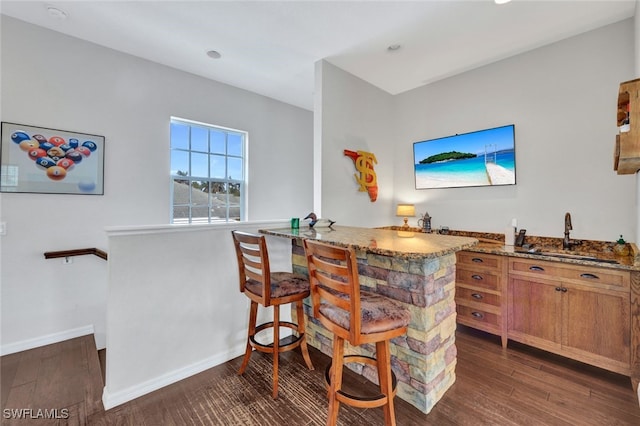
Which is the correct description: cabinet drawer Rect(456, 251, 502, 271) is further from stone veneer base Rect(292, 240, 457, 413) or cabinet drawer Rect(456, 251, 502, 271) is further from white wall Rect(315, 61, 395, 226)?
white wall Rect(315, 61, 395, 226)

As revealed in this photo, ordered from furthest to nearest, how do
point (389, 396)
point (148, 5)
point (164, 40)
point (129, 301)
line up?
point (164, 40)
point (148, 5)
point (129, 301)
point (389, 396)

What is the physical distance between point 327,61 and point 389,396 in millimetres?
3322

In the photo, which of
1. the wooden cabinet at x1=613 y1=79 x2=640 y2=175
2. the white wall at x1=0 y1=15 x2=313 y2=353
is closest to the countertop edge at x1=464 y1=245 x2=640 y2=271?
the wooden cabinet at x1=613 y1=79 x2=640 y2=175

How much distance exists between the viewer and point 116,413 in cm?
181

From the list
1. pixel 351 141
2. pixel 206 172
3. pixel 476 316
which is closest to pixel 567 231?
pixel 476 316

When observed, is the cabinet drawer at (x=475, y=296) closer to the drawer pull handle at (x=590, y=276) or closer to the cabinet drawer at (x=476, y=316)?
the cabinet drawer at (x=476, y=316)

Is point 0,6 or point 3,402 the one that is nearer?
point 3,402

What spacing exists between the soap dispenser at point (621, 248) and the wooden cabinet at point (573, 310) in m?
0.51

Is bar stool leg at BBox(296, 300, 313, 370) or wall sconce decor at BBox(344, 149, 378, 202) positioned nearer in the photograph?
bar stool leg at BBox(296, 300, 313, 370)

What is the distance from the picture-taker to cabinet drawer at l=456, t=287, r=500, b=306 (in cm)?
272

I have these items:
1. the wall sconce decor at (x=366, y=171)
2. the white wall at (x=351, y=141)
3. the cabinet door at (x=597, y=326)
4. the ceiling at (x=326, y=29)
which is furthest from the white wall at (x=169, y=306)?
the cabinet door at (x=597, y=326)

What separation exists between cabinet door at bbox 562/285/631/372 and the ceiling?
245cm

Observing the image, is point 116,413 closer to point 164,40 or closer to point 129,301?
point 129,301

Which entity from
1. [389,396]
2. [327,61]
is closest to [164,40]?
[327,61]
